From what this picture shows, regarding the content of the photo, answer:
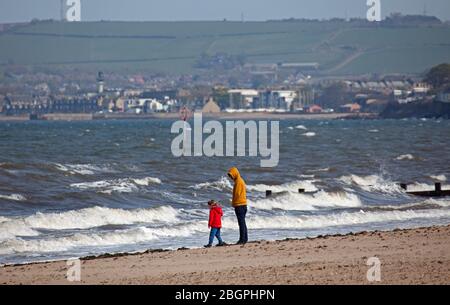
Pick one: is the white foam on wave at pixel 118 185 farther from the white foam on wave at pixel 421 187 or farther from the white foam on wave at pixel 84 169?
the white foam on wave at pixel 421 187

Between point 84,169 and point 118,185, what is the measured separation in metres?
8.27

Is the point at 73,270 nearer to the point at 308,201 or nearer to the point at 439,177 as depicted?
the point at 308,201

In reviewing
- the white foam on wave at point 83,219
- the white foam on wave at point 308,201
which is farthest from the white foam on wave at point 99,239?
the white foam on wave at point 308,201

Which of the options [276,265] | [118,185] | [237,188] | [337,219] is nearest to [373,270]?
[276,265]

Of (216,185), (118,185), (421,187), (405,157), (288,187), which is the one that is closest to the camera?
(118,185)

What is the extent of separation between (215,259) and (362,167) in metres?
34.0

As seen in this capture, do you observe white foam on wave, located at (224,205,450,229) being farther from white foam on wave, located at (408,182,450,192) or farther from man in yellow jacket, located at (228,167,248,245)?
white foam on wave, located at (408,182,450,192)

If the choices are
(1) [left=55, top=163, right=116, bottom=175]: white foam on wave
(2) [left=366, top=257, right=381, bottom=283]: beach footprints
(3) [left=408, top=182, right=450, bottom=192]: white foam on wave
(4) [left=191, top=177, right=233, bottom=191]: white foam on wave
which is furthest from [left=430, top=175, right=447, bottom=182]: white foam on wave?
(2) [left=366, top=257, right=381, bottom=283]: beach footprints

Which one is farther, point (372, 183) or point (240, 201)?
point (372, 183)

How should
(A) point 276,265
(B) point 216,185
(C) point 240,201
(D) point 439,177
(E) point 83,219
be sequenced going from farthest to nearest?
(D) point 439,177 < (B) point 216,185 < (E) point 83,219 < (C) point 240,201 < (A) point 276,265

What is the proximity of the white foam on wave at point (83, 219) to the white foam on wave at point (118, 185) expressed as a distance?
568cm

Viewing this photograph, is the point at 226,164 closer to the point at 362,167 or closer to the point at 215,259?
the point at 362,167

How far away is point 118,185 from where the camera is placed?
122 ft
